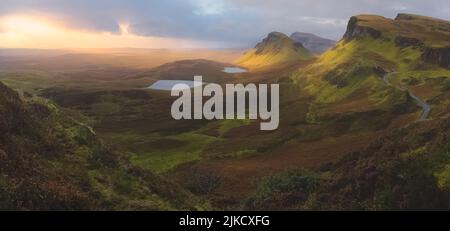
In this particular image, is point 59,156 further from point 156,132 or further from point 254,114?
point 254,114

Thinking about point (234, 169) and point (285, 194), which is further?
point (234, 169)

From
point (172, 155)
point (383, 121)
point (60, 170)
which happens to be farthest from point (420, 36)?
point (60, 170)

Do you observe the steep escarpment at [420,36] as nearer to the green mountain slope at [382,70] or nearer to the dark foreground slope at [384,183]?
the green mountain slope at [382,70]

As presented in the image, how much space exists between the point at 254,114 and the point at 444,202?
99914mm

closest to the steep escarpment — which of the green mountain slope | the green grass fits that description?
the green mountain slope

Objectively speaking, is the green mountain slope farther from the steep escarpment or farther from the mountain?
the mountain

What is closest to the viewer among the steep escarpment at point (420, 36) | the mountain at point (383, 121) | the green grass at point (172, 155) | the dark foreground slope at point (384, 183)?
the dark foreground slope at point (384, 183)

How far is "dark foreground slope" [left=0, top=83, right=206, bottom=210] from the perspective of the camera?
2242 cm

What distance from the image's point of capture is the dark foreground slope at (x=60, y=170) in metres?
22.4

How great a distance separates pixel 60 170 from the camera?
26.5 meters

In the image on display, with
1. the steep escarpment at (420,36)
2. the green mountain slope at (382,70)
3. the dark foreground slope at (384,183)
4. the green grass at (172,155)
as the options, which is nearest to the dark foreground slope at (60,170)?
the dark foreground slope at (384,183)

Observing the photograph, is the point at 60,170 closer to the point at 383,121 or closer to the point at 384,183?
the point at 384,183
